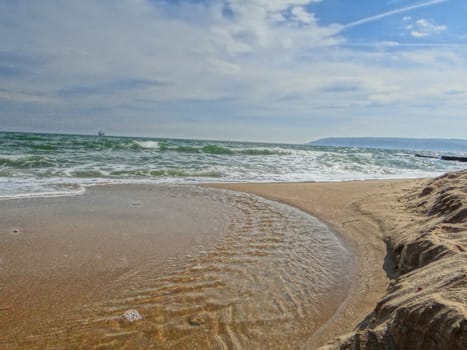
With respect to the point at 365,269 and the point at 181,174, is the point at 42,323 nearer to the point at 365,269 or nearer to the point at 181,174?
the point at 365,269

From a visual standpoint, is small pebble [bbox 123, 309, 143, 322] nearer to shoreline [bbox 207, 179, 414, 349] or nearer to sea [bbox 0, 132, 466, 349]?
sea [bbox 0, 132, 466, 349]

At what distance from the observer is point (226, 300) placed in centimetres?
267

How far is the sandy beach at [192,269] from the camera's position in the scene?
5.53 feet

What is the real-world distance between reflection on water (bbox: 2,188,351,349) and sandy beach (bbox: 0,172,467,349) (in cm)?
2

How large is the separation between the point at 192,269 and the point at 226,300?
71cm

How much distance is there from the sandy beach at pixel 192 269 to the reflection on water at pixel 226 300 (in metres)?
0.02

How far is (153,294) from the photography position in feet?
9.11

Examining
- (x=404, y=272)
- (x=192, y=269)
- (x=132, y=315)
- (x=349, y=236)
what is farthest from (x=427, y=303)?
(x=349, y=236)

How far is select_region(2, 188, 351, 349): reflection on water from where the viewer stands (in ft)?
7.25

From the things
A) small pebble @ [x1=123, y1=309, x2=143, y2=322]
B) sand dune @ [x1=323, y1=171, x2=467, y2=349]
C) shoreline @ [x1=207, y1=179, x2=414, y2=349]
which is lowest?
small pebble @ [x1=123, y1=309, x2=143, y2=322]

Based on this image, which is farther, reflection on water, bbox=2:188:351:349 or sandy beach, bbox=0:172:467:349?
reflection on water, bbox=2:188:351:349

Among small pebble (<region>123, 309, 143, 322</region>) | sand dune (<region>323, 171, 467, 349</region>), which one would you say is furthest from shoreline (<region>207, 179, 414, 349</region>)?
small pebble (<region>123, 309, 143, 322</region>)

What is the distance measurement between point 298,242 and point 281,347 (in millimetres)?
2084

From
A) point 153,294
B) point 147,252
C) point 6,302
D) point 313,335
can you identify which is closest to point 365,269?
point 313,335
